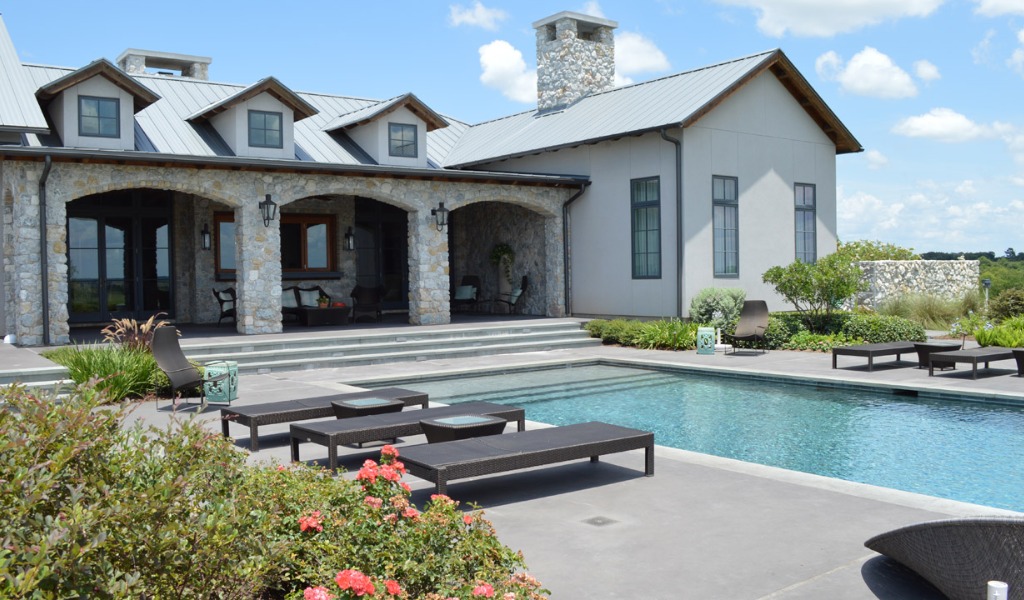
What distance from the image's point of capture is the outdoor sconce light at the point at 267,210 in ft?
49.9

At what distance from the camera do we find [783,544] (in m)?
4.60

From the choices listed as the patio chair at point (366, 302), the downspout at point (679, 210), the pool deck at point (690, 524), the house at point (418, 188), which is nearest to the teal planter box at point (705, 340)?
the downspout at point (679, 210)

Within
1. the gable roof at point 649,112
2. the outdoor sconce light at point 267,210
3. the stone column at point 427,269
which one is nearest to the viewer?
the outdoor sconce light at point 267,210

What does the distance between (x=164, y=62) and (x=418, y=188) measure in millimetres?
10479

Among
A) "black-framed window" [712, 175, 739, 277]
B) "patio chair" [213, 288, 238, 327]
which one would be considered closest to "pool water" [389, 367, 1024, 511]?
"black-framed window" [712, 175, 739, 277]

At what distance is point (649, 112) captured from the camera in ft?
56.7

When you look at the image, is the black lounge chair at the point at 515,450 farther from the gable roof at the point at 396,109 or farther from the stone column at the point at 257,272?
the gable roof at the point at 396,109

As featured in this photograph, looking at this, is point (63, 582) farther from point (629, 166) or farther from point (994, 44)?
point (994, 44)

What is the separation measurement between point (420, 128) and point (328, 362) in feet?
22.8

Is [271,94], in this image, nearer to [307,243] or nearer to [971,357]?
[307,243]

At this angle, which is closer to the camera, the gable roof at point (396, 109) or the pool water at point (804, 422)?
the pool water at point (804, 422)

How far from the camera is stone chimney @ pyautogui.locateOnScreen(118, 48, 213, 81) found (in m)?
21.9

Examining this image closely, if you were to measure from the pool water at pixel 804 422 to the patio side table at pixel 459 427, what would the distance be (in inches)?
87.3

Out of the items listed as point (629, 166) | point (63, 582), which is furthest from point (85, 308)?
point (63, 582)
